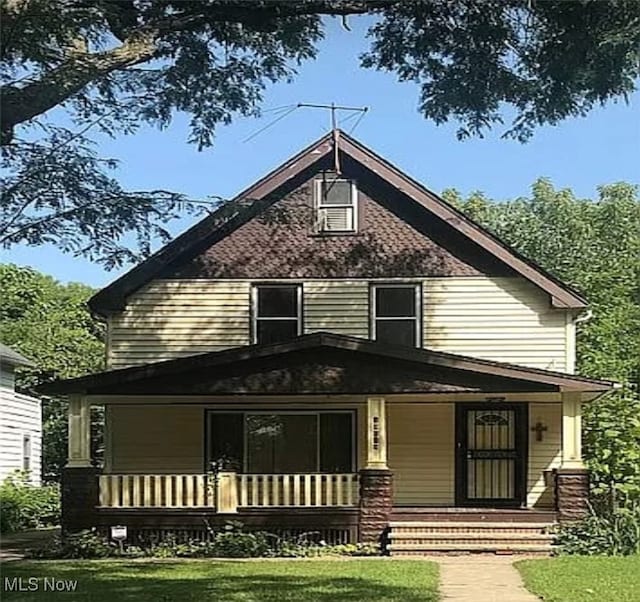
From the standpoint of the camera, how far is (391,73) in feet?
32.1

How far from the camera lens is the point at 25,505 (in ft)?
49.9

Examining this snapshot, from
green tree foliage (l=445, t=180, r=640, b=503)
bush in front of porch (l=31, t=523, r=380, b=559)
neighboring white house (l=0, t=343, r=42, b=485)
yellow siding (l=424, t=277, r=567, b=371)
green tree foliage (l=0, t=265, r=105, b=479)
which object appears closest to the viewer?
bush in front of porch (l=31, t=523, r=380, b=559)

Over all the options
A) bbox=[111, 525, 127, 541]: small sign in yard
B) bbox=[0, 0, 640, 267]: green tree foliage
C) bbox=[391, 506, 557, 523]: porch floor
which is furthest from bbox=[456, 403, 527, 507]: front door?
bbox=[0, 0, 640, 267]: green tree foliage

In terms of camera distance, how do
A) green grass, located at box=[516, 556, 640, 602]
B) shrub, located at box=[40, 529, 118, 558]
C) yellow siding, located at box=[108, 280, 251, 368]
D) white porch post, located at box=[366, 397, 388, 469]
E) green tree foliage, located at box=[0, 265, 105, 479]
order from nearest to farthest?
1. green grass, located at box=[516, 556, 640, 602]
2. shrub, located at box=[40, 529, 118, 558]
3. white porch post, located at box=[366, 397, 388, 469]
4. yellow siding, located at box=[108, 280, 251, 368]
5. green tree foliage, located at box=[0, 265, 105, 479]

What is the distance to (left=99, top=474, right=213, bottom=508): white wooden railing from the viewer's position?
1384cm

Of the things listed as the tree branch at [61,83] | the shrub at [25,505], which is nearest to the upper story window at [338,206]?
the shrub at [25,505]

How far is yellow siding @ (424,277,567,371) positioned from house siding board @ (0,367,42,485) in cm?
539

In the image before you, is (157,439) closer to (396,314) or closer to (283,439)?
(283,439)

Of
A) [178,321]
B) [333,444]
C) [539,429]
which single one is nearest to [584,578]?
[539,429]

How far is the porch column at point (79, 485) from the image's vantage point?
44.9 ft

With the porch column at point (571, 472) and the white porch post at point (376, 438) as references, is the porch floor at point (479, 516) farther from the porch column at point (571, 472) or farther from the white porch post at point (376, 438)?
the white porch post at point (376, 438)

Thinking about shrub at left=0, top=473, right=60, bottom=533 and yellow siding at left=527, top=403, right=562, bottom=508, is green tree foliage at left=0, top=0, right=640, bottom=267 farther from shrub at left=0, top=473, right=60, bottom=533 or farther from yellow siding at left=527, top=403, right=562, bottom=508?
yellow siding at left=527, top=403, right=562, bottom=508

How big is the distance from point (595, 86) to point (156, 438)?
28.1 ft

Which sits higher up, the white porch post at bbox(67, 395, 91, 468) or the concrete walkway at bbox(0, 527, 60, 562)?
the white porch post at bbox(67, 395, 91, 468)
